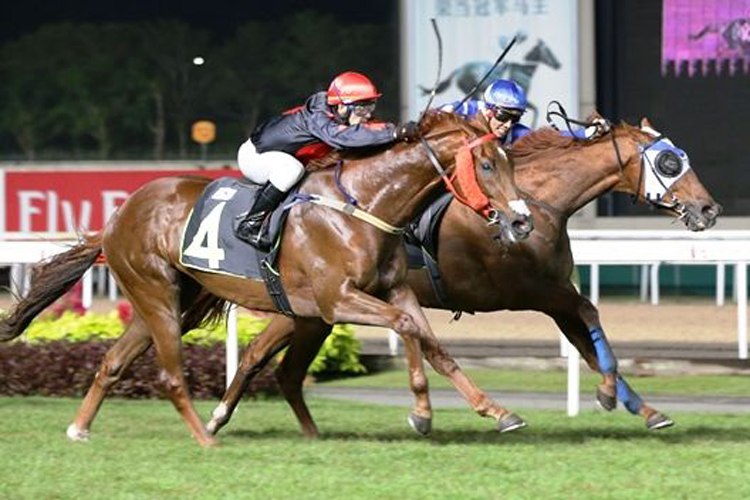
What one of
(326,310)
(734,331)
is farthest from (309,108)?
(734,331)

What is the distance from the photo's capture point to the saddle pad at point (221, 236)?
26.2ft

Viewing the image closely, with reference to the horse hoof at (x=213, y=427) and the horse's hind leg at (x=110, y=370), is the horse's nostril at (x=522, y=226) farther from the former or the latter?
the horse's hind leg at (x=110, y=370)

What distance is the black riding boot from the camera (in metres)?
7.84

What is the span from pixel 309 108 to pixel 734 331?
523cm

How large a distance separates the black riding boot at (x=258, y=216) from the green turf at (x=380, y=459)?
860 mm

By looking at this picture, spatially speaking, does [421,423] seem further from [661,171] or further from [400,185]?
[661,171]

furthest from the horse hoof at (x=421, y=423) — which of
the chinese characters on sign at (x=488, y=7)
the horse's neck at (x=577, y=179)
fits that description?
the chinese characters on sign at (x=488, y=7)

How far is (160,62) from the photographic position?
51.2ft

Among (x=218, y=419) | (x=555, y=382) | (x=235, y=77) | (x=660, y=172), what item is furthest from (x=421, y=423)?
(x=235, y=77)

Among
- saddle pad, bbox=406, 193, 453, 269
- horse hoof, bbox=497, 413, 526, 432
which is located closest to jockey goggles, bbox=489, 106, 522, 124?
saddle pad, bbox=406, 193, 453, 269

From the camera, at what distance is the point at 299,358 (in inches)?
335

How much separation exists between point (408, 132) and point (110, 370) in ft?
5.88

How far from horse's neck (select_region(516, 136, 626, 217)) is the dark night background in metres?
6.15

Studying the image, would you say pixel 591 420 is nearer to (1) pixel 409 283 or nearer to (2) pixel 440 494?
(1) pixel 409 283
